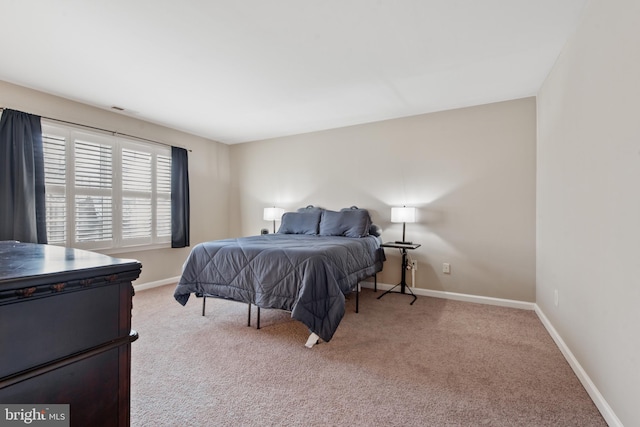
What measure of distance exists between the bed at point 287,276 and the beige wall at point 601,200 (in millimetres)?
1555

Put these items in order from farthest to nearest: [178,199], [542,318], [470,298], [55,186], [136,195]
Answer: [178,199]
[136,195]
[470,298]
[55,186]
[542,318]

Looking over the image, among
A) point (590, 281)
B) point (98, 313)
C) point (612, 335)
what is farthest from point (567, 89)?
point (98, 313)

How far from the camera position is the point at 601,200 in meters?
1.62

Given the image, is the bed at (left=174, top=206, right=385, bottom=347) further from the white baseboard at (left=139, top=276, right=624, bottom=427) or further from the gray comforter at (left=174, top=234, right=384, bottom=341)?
the white baseboard at (left=139, top=276, right=624, bottom=427)

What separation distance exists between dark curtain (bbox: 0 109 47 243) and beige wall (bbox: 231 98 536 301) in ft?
10.0

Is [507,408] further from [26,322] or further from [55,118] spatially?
[55,118]

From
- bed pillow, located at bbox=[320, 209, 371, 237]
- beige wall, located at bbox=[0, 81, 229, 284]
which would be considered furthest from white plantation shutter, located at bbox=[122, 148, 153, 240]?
bed pillow, located at bbox=[320, 209, 371, 237]

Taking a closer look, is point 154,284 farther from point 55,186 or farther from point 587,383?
point 587,383

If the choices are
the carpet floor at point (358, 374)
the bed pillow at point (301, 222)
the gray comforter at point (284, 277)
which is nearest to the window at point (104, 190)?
the carpet floor at point (358, 374)

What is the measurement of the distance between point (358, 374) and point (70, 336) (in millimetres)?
1703

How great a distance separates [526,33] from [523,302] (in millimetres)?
2628

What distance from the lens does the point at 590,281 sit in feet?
5.75

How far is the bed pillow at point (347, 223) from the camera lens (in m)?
3.75

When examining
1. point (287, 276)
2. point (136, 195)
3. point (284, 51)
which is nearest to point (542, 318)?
point (287, 276)
